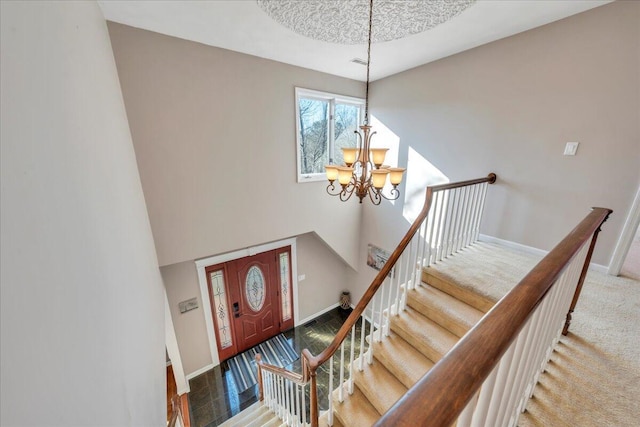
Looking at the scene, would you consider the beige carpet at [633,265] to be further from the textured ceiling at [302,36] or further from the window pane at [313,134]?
the window pane at [313,134]

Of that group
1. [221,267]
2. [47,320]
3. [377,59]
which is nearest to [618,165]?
[377,59]

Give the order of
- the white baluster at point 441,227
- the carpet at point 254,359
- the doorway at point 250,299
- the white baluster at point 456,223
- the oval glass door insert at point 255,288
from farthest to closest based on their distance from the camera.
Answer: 1. the oval glass door insert at point 255,288
2. the doorway at point 250,299
3. the carpet at point 254,359
4. the white baluster at point 456,223
5. the white baluster at point 441,227

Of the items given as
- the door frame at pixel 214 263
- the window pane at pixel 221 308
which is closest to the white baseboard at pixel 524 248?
the door frame at pixel 214 263

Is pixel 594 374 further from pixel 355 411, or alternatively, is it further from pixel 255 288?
pixel 255 288

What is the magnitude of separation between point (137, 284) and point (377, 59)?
3724mm

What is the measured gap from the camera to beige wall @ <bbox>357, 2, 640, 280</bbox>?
215 cm

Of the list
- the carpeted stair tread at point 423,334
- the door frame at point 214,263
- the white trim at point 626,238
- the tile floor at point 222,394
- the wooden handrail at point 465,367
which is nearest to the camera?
the wooden handrail at point 465,367

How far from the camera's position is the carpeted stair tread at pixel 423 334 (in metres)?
2.07

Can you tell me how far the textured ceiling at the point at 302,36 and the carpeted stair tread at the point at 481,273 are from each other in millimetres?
2420

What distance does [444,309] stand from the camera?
2244 millimetres

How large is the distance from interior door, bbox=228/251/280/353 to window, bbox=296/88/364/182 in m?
1.88

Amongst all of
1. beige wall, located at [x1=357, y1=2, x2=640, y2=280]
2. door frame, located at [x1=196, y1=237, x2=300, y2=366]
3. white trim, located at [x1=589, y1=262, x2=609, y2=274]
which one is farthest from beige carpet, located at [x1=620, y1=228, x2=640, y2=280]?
door frame, located at [x1=196, y1=237, x2=300, y2=366]

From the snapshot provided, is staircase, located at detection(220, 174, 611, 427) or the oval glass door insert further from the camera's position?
the oval glass door insert

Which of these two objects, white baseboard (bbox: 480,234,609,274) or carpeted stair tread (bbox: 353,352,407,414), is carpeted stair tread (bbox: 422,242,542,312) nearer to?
white baseboard (bbox: 480,234,609,274)
